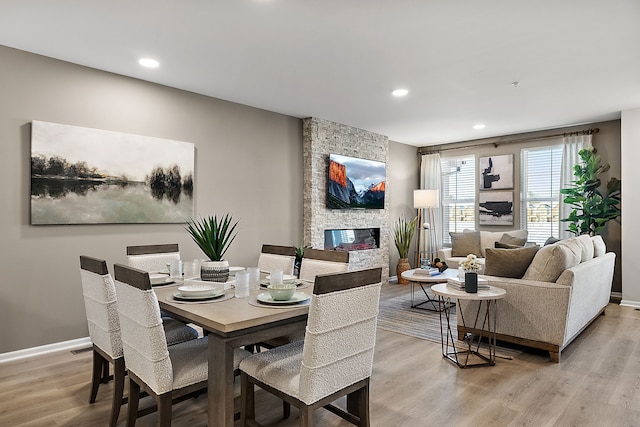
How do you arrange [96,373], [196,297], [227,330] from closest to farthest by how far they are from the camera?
[227,330] < [196,297] < [96,373]

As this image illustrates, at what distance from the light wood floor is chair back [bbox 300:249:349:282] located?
868 millimetres

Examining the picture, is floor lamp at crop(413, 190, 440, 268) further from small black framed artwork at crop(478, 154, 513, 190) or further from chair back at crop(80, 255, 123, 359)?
chair back at crop(80, 255, 123, 359)

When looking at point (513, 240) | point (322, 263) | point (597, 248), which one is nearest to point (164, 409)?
point (322, 263)

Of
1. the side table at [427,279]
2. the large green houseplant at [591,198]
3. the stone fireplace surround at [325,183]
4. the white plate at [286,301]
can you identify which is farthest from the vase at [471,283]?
the large green houseplant at [591,198]

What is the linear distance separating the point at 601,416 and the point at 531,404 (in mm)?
372

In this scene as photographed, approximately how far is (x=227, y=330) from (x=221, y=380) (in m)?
0.32

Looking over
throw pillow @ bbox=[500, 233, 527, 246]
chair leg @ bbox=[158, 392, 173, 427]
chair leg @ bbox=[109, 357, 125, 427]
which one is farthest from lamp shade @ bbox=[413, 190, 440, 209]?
chair leg @ bbox=[158, 392, 173, 427]

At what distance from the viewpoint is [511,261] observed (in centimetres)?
358

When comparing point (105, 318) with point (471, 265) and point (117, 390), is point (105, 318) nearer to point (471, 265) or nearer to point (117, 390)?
point (117, 390)

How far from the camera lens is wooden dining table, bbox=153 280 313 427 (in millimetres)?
1801

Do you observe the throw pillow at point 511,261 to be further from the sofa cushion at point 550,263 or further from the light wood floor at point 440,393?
the light wood floor at point 440,393

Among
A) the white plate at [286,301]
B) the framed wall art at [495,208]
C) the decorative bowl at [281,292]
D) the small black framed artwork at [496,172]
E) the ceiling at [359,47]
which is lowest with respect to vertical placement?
the white plate at [286,301]

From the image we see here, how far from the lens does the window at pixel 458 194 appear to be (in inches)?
290

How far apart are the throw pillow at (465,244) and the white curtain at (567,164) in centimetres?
127
